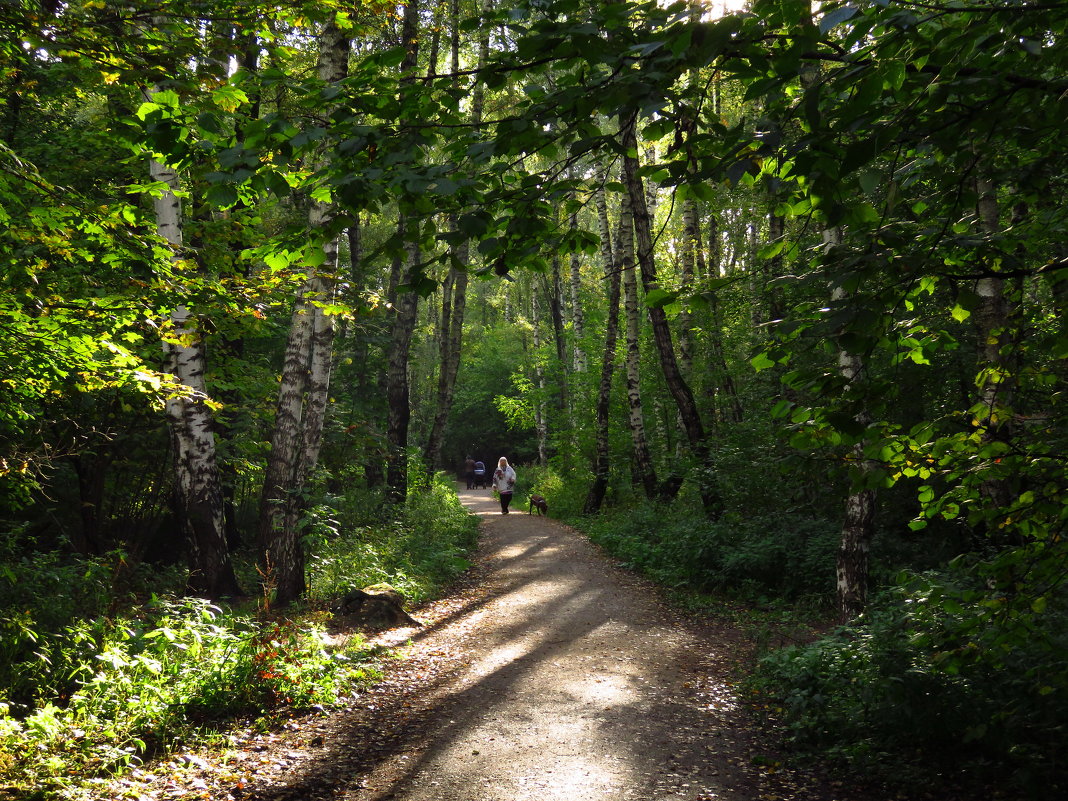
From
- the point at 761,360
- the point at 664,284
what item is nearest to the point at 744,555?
the point at 664,284

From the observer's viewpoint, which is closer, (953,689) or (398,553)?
(953,689)

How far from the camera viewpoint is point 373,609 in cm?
879

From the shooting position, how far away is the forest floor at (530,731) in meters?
4.74

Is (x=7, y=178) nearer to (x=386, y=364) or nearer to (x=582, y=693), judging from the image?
(x=582, y=693)

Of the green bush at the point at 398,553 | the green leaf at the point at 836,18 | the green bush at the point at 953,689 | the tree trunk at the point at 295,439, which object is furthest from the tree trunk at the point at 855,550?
the tree trunk at the point at 295,439

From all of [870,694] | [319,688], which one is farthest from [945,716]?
[319,688]

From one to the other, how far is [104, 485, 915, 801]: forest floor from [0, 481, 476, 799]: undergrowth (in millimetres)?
269

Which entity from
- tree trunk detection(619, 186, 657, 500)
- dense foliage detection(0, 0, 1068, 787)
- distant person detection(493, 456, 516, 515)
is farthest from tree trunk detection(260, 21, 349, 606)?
distant person detection(493, 456, 516, 515)

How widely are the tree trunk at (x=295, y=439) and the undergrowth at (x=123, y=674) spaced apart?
36.8 inches

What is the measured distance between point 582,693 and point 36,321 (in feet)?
18.7

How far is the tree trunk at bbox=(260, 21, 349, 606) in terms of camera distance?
935 centimetres

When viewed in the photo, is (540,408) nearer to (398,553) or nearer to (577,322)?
(577,322)

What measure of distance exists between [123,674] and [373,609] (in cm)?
373

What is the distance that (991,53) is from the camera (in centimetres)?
229
